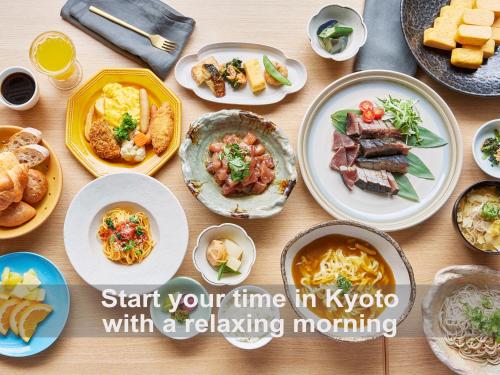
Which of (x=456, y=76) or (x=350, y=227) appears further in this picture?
(x=456, y=76)

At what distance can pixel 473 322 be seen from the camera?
8.64 feet

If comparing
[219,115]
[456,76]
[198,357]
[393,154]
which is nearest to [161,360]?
[198,357]

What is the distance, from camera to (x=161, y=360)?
271cm

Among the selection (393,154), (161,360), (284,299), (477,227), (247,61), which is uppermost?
(247,61)

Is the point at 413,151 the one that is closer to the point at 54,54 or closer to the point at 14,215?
the point at 54,54

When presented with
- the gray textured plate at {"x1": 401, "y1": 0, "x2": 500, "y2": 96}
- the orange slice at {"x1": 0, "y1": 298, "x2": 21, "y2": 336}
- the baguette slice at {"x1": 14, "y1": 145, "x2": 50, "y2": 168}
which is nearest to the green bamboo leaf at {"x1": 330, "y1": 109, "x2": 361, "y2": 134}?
the gray textured plate at {"x1": 401, "y1": 0, "x2": 500, "y2": 96}

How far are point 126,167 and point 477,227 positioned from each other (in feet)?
5.84

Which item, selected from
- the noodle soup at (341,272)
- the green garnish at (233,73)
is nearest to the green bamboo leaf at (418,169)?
the noodle soup at (341,272)

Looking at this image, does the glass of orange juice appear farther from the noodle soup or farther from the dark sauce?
the noodle soup

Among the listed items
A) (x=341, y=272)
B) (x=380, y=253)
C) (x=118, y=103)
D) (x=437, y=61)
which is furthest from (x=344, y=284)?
(x=118, y=103)

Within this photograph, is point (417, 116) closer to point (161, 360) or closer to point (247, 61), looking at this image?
point (247, 61)

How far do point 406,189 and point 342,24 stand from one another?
0.93 meters

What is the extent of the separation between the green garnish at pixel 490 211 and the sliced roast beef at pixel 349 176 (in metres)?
0.63

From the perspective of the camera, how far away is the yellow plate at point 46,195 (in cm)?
264
